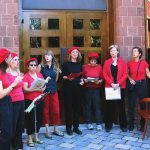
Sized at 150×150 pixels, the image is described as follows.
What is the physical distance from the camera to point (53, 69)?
6.88 meters

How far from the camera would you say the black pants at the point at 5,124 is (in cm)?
479

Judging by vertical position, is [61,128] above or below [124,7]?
below

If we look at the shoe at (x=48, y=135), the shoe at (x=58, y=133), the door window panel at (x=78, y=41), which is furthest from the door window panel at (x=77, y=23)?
the shoe at (x=48, y=135)

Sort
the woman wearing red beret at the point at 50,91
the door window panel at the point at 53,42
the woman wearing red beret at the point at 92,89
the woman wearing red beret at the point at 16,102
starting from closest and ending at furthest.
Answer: the woman wearing red beret at the point at 16,102, the woman wearing red beret at the point at 50,91, the woman wearing red beret at the point at 92,89, the door window panel at the point at 53,42

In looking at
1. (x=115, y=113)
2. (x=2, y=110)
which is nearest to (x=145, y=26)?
(x=115, y=113)

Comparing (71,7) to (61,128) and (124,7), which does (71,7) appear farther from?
(61,128)

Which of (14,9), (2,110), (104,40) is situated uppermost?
(14,9)

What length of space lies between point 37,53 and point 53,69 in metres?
0.83

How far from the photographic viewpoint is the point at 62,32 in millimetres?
7660

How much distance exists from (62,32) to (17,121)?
265 centimetres

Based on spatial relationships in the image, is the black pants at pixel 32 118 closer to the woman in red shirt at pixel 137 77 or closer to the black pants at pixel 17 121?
the black pants at pixel 17 121

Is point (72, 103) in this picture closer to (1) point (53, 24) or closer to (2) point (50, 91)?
(2) point (50, 91)

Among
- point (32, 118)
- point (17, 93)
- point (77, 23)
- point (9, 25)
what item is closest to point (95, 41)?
point (77, 23)

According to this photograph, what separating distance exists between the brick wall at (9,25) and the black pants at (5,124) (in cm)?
239
